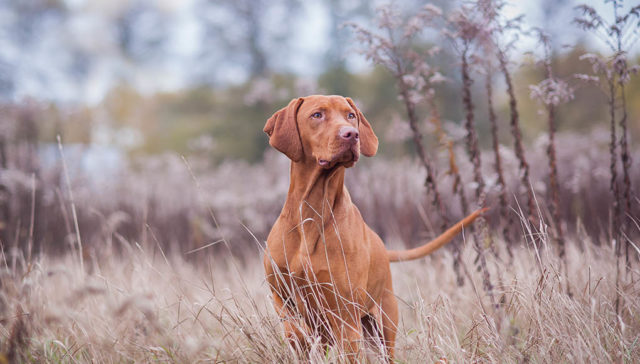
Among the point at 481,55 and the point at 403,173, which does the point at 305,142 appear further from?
the point at 403,173

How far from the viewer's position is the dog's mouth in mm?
2029

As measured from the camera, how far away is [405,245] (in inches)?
213

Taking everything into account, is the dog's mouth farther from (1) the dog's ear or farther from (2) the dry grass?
(2) the dry grass

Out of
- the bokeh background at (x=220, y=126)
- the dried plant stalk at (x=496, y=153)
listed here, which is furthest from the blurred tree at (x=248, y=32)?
the dried plant stalk at (x=496, y=153)

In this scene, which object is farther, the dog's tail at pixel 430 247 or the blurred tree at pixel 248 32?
the blurred tree at pixel 248 32

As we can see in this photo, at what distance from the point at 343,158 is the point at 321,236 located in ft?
1.31

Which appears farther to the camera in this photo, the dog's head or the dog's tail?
the dog's tail

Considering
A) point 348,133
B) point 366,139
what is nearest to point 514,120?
point 366,139

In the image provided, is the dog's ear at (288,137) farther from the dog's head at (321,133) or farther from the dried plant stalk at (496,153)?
the dried plant stalk at (496,153)

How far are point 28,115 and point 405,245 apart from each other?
4981 millimetres

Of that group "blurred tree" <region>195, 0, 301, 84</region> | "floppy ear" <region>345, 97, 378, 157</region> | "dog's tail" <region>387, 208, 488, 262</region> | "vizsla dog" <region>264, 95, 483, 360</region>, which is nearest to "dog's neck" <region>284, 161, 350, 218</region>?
"vizsla dog" <region>264, 95, 483, 360</region>

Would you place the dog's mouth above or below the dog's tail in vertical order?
above

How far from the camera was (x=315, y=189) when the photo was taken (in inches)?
87.5

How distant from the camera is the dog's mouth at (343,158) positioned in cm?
203
